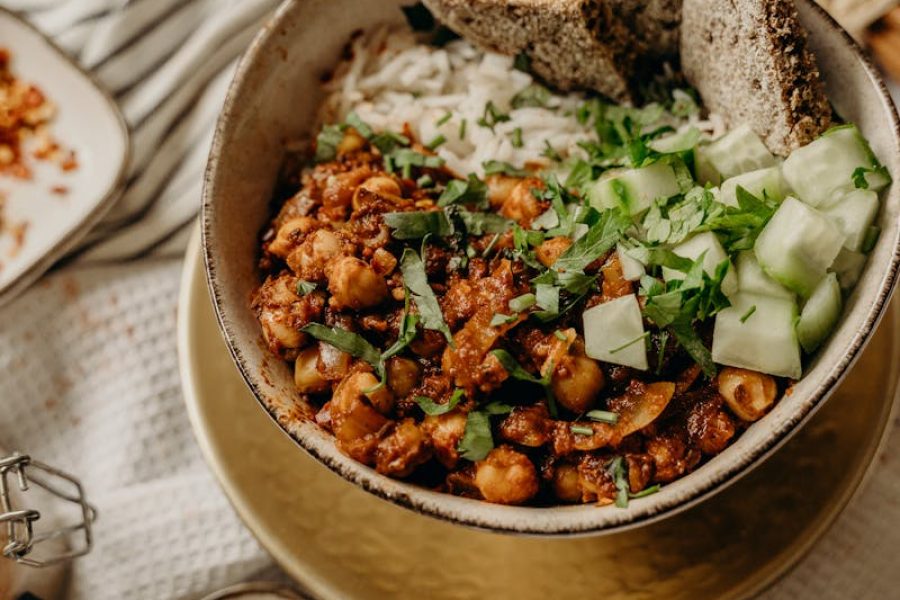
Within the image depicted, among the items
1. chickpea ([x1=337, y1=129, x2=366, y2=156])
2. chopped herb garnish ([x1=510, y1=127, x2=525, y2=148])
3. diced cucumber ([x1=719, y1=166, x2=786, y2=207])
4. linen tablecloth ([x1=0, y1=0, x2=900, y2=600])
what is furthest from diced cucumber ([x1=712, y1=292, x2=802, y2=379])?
linen tablecloth ([x1=0, y1=0, x2=900, y2=600])

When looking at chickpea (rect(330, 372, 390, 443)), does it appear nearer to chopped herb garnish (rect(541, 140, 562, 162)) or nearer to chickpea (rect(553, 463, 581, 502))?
chickpea (rect(553, 463, 581, 502))

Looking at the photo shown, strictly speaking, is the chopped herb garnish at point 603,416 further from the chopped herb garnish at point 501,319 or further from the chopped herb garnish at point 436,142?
the chopped herb garnish at point 436,142

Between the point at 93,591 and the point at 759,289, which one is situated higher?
the point at 759,289

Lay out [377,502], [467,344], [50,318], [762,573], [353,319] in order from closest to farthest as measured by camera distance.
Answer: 1. [467,344]
2. [353,319]
3. [762,573]
4. [377,502]
5. [50,318]

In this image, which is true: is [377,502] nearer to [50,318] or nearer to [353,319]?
[353,319]

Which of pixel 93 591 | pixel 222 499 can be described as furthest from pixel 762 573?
pixel 93 591

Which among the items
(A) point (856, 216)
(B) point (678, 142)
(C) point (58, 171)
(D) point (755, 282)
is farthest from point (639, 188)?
(C) point (58, 171)

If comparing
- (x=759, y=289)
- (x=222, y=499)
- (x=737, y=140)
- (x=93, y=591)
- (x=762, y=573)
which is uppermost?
(x=737, y=140)

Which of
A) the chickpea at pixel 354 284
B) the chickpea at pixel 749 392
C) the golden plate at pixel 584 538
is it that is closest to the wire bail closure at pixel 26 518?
the golden plate at pixel 584 538
